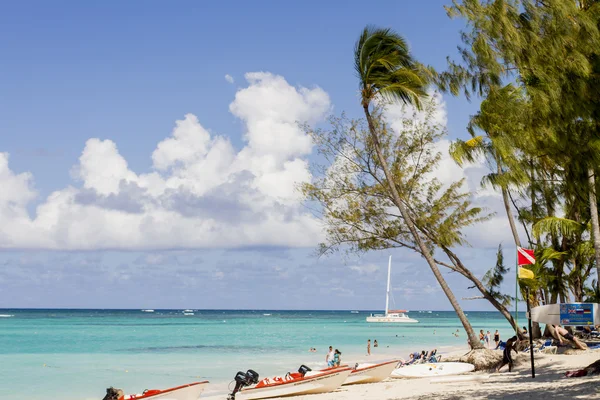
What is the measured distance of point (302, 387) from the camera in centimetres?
1898

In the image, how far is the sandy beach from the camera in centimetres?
1334

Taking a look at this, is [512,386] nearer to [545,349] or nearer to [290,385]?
[290,385]

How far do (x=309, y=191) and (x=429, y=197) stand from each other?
4.08m

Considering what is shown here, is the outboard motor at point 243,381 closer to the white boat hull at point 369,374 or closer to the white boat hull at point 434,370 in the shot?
Answer: the white boat hull at point 369,374

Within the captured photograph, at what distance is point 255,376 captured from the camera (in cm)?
1953

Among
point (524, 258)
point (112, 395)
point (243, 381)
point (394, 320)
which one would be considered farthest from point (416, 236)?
point (394, 320)

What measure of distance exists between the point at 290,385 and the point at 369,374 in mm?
3112

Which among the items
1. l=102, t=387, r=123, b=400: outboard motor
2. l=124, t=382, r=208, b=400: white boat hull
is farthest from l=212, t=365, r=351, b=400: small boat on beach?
l=102, t=387, r=123, b=400: outboard motor

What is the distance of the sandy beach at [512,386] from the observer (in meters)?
13.3

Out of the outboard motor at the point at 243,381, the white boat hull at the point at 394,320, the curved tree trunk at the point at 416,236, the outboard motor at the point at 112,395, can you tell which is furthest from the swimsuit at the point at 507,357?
the white boat hull at the point at 394,320

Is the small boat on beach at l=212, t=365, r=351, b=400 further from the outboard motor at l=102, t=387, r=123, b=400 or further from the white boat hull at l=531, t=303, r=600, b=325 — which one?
the white boat hull at l=531, t=303, r=600, b=325

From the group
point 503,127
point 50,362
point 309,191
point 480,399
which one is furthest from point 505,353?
point 50,362

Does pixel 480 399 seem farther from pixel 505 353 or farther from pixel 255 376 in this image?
pixel 255 376

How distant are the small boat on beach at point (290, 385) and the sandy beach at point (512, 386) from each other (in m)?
0.32
